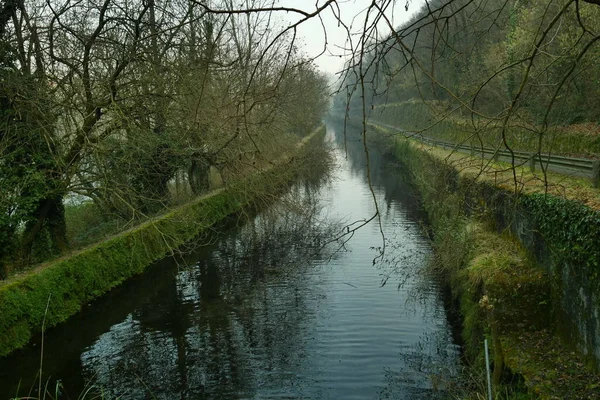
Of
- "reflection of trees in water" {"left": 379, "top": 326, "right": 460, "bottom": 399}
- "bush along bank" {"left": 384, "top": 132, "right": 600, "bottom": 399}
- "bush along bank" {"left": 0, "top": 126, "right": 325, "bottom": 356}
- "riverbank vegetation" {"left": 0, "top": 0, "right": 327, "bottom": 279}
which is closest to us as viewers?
"bush along bank" {"left": 384, "top": 132, "right": 600, "bottom": 399}

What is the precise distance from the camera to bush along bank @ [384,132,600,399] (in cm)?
700

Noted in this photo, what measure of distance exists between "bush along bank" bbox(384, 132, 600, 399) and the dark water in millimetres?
1129

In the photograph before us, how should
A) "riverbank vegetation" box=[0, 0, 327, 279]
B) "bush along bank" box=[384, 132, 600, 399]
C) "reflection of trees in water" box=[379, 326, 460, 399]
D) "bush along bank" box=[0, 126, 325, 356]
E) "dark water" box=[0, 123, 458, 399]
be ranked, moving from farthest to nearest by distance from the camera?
"riverbank vegetation" box=[0, 0, 327, 279] → "bush along bank" box=[0, 126, 325, 356] → "dark water" box=[0, 123, 458, 399] → "reflection of trees in water" box=[379, 326, 460, 399] → "bush along bank" box=[384, 132, 600, 399]

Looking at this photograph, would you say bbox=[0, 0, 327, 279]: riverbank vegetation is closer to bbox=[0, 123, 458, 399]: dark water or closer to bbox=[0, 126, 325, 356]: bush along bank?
bbox=[0, 126, 325, 356]: bush along bank

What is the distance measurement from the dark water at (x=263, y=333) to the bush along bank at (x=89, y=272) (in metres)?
0.34

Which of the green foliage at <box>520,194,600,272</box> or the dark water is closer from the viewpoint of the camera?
the green foliage at <box>520,194,600,272</box>

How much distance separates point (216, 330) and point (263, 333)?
1.01 metres

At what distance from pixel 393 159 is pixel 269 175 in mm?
23685

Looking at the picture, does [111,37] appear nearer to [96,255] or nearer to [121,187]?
[121,187]

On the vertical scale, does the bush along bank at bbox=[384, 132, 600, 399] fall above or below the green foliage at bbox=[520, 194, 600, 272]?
below

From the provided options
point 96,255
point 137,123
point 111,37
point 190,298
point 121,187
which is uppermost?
point 111,37

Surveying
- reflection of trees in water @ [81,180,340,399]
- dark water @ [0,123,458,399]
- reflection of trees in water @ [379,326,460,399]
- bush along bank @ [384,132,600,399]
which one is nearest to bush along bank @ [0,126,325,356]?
dark water @ [0,123,458,399]

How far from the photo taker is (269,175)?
61.7 ft

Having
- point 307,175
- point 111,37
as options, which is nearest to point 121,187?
point 111,37
